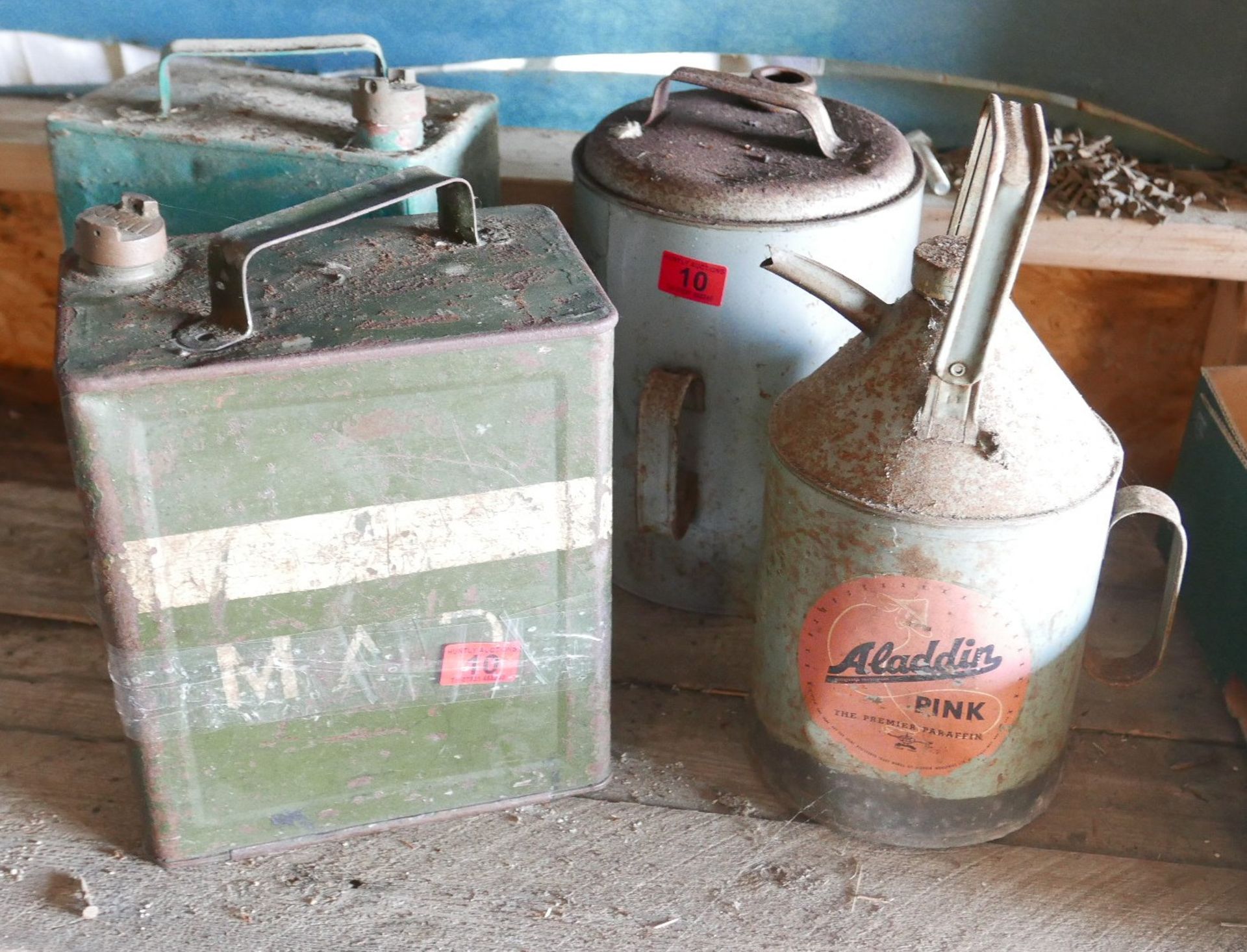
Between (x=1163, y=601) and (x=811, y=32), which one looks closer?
(x=1163, y=601)

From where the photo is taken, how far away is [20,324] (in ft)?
5.96

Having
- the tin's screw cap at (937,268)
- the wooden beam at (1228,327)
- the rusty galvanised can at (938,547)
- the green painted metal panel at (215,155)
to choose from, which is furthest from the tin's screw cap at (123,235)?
the wooden beam at (1228,327)

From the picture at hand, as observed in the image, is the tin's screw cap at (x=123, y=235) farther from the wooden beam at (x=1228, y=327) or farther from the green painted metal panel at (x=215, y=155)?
the wooden beam at (x=1228, y=327)

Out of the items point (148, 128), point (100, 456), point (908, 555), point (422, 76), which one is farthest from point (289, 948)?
point (422, 76)

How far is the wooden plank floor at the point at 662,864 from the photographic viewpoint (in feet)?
3.69

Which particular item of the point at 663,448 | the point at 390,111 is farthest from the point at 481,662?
the point at 390,111

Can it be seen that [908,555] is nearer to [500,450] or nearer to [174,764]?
[500,450]

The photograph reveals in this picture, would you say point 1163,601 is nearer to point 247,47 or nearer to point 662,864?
point 662,864

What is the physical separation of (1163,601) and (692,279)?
56 centimetres

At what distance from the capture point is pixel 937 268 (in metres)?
1.05

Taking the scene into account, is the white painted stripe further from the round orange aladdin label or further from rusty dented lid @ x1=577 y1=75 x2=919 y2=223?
rusty dented lid @ x1=577 y1=75 x2=919 y2=223

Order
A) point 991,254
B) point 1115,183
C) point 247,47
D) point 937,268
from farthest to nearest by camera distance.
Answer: point 1115,183, point 247,47, point 937,268, point 991,254

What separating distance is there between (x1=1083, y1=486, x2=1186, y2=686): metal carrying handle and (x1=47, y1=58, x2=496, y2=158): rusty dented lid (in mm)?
766

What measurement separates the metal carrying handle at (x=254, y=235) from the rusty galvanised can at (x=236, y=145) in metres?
0.19
